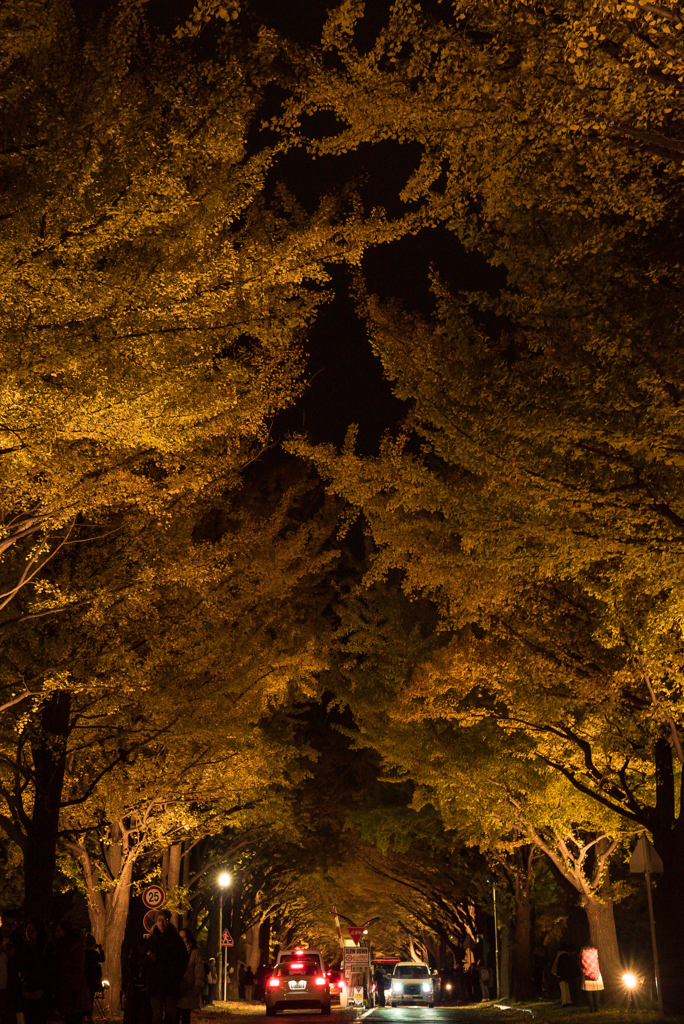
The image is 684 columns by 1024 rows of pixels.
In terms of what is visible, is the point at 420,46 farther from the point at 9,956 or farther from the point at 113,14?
the point at 9,956

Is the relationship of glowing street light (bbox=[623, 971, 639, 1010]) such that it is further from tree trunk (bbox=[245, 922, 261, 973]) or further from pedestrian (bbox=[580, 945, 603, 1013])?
tree trunk (bbox=[245, 922, 261, 973])

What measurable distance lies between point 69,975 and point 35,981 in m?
0.42

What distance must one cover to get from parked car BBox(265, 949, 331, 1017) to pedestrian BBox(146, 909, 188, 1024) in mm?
16083

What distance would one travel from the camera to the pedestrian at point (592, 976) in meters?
20.0

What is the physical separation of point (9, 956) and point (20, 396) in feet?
20.4

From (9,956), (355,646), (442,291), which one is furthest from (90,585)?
(355,646)

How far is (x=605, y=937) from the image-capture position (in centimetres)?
2186

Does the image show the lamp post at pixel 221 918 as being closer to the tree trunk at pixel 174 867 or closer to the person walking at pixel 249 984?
the tree trunk at pixel 174 867

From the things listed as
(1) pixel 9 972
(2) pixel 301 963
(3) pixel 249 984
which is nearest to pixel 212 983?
(2) pixel 301 963

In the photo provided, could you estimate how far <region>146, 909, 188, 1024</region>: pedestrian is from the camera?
42.3 feet

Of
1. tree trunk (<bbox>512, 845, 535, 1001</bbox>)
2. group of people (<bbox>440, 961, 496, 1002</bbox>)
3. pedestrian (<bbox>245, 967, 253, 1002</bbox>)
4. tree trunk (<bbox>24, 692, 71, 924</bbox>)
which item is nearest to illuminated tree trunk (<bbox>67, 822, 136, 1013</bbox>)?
tree trunk (<bbox>24, 692, 71, 924</bbox>)

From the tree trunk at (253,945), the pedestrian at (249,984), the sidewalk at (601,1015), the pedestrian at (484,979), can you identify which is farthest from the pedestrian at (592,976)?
the tree trunk at (253,945)

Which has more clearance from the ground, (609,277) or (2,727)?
(609,277)

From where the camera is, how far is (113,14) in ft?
31.2
